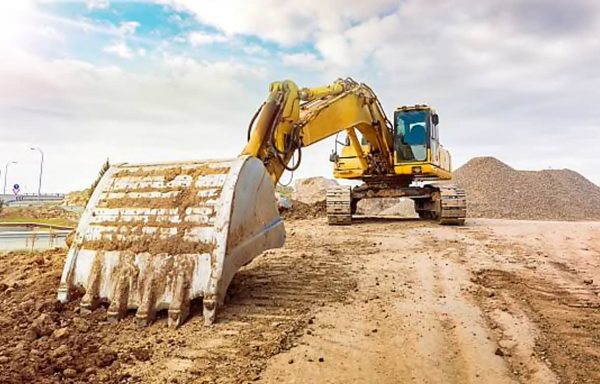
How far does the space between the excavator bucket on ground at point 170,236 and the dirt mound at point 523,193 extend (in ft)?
56.4

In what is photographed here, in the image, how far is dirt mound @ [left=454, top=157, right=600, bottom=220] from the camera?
21998 millimetres

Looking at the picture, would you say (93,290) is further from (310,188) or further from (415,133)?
(310,188)

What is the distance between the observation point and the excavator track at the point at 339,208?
462 inches

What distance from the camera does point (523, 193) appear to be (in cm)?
2450

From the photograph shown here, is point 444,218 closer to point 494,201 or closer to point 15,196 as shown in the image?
point 494,201

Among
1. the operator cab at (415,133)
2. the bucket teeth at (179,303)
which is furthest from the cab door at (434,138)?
the bucket teeth at (179,303)

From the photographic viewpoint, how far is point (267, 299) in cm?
472

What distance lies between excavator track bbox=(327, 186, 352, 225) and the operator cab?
1.51 m

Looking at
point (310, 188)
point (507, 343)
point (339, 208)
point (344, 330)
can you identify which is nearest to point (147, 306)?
point (344, 330)

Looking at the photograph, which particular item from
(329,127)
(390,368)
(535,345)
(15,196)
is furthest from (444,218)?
A: (15,196)

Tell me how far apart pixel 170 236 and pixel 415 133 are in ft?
28.2

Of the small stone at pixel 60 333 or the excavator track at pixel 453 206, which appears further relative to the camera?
the excavator track at pixel 453 206

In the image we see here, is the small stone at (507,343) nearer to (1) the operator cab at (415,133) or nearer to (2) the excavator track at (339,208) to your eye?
(2) the excavator track at (339,208)

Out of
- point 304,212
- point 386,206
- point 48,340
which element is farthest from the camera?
point 386,206
